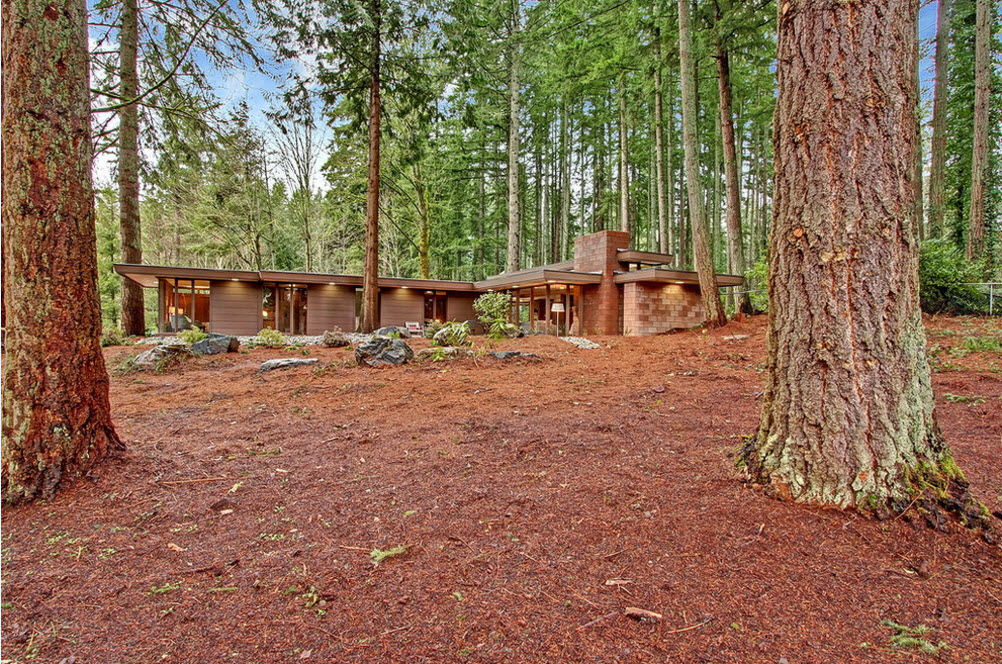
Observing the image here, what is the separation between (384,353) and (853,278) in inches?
251

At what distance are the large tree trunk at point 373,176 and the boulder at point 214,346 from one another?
459 centimetres

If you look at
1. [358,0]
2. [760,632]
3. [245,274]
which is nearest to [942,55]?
[358,0]

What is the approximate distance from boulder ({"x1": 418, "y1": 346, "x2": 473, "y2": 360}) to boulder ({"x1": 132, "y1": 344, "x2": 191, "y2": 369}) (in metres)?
4.07

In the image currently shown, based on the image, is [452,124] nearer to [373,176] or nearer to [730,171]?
[373,176]

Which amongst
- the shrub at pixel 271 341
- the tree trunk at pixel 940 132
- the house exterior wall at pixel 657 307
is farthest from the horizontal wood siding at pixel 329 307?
the tree trunk at pixel 940 132

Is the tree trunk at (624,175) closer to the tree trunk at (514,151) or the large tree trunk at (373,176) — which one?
the tree trunk at (514,151)

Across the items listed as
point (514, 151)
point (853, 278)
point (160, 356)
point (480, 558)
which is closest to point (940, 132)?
point (514, 151)

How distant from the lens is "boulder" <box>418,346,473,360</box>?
745 centimetres

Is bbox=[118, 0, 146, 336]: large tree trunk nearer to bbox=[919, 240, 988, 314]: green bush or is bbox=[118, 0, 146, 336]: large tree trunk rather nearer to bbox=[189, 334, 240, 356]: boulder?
bbox=[189, 334, 240, 356]: boulder

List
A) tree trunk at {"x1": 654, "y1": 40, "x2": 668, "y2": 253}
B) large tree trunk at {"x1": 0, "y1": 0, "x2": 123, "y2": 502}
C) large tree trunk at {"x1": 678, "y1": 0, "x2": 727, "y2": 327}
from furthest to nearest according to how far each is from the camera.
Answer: tree trunk at {"x1": 654, "y1": 40, "x2": 668, "y2": 253}
large tree trunk at {"x1": 678, "y1": 0, "x2": 727, "y2": 327}
large tree trunk at {"x1": 0, "y1": 0, "x2": 123, "y2": 502}

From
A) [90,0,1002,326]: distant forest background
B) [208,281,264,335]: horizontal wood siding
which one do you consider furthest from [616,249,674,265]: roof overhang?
[208,281,264,335]: horizontal wood siding

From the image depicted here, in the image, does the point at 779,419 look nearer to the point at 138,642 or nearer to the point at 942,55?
the point at 138,642

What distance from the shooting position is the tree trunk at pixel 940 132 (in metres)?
12.3

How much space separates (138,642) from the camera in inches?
51.6
